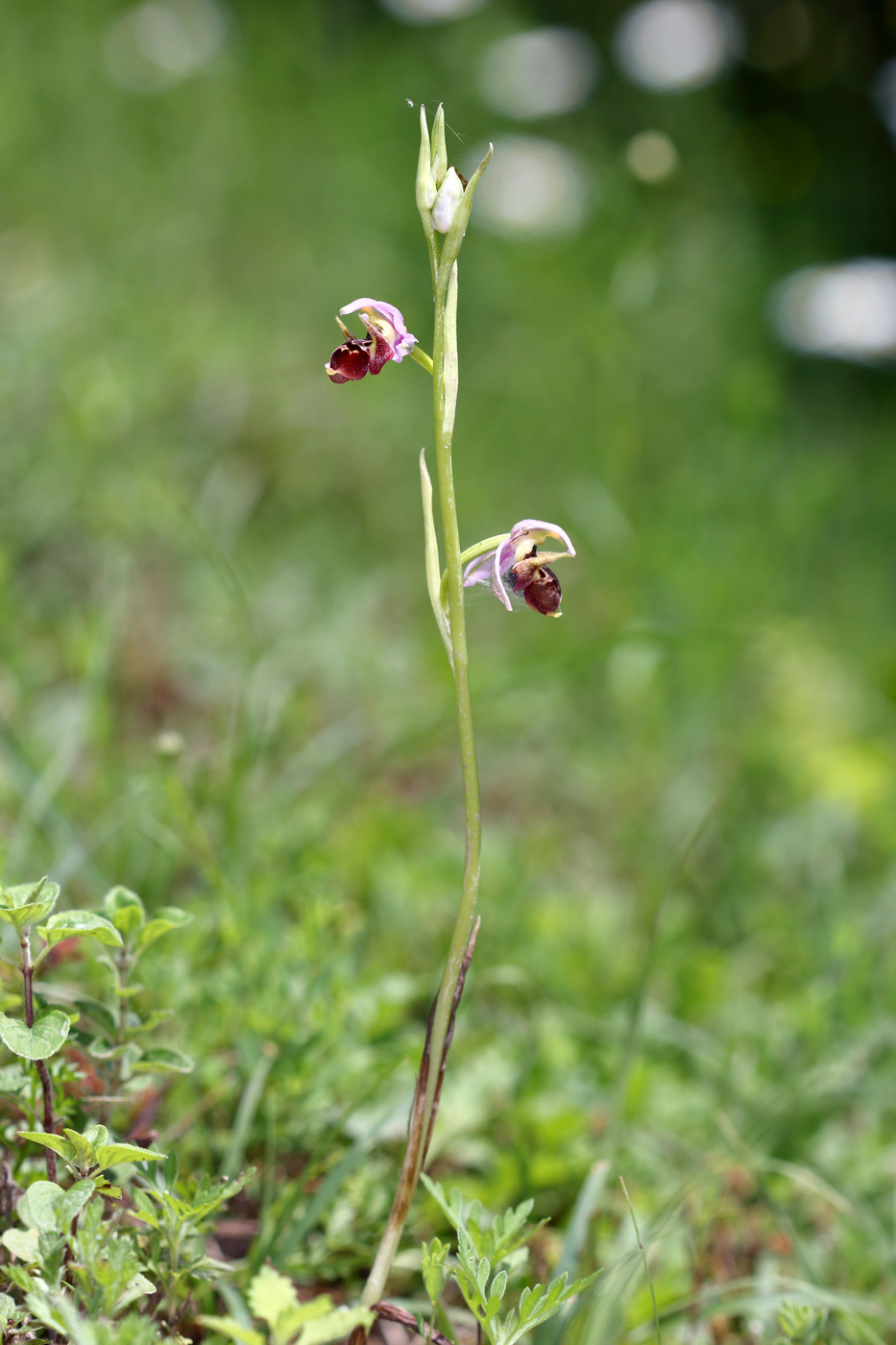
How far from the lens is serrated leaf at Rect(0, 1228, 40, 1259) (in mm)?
943

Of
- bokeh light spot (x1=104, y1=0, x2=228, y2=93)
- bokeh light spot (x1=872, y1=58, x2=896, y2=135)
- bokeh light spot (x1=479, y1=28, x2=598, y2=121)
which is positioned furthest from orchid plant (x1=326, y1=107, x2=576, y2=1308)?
bokeh light spot (x1=872, y1=58, x2=896, y2=135)

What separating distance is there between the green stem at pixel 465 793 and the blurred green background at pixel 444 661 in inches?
10.1

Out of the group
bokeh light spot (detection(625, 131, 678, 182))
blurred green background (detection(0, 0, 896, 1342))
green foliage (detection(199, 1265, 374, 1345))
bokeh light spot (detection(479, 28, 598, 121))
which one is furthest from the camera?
bokeh light spot (detection(479, 28, 598, 121))

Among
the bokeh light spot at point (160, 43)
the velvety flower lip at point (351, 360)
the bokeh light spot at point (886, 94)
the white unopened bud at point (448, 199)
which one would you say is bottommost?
the velvety flower lip at point (351, 360)

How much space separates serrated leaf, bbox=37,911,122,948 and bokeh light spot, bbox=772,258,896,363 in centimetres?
529

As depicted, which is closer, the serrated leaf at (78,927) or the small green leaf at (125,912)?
the serrated leaf at (78,927)

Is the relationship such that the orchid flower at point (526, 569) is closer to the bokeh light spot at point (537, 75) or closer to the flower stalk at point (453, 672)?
the flower stalk at point (453, 672)

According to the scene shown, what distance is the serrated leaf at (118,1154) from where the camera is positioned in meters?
0.96

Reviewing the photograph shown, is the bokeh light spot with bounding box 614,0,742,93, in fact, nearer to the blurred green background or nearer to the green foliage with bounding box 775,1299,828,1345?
the blurred green background

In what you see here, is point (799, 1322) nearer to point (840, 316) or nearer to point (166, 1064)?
point (166, 1064)

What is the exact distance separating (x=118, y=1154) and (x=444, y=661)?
6.93ft

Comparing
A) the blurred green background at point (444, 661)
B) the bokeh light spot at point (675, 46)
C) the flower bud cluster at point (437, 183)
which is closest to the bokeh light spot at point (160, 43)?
the blurred green background at point (444, 661)

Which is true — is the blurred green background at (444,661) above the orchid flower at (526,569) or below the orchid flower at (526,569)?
below

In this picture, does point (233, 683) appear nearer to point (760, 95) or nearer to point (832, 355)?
point (832, 355)
